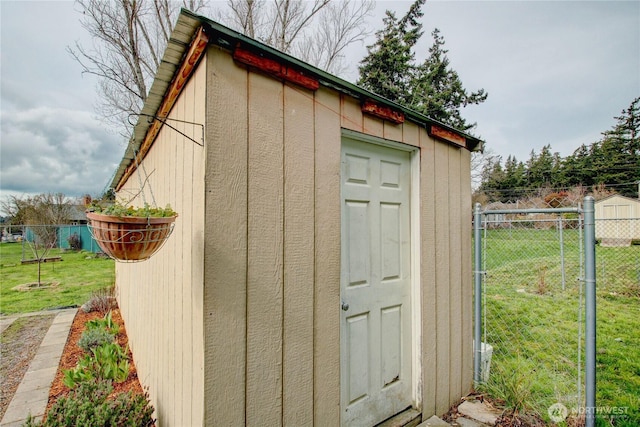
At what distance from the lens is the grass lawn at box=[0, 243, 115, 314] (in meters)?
6.59

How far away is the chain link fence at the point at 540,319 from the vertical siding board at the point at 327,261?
1558 millimetres

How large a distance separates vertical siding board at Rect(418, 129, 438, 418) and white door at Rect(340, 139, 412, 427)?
0.37 ft

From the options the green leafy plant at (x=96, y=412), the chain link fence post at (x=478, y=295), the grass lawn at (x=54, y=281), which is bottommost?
the grass lawn at (x=54, y=281)

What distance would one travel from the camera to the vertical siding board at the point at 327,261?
164 cm

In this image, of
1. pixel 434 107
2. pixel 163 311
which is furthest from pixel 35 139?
pixel 434 107

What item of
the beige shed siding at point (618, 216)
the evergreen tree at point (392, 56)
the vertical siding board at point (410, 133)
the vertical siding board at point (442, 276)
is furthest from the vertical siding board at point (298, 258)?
the evergreen tree at point (392, 56)

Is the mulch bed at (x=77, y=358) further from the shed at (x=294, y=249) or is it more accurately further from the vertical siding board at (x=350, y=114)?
the vertical siding board at (x=350, y=114)

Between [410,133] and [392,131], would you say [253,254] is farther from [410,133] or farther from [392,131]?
[410,133]

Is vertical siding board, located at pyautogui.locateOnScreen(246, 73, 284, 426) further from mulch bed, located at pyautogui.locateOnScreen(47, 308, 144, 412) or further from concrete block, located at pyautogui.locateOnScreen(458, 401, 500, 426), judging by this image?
mulch bed, located at pyautogui.locateOnScreen(47, 308, 144, 412)

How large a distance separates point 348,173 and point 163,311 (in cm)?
173

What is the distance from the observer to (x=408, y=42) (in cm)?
1384

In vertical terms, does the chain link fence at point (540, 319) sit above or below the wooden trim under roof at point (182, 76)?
below

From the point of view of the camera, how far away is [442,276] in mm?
2447

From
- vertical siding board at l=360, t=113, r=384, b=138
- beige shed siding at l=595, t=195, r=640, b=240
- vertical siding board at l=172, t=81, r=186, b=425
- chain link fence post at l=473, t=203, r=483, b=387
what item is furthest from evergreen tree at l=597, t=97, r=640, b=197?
vertical siding board at l=172, t=81, r=186, b=425
